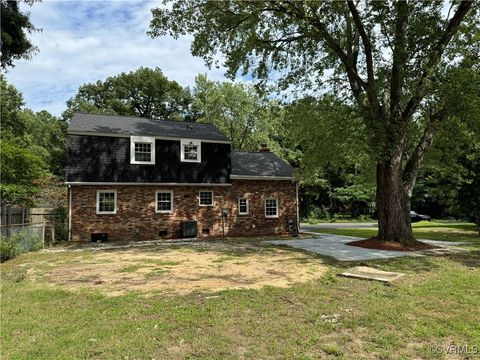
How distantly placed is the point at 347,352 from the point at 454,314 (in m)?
2.59

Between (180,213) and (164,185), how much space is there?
1662 millimetres

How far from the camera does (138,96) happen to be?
1713 inches

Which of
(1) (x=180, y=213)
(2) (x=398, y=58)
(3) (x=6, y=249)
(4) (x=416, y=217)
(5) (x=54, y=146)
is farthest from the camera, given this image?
(5) (x=54, y=146)

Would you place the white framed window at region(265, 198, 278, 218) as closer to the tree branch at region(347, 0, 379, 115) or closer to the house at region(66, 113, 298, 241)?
the house at region(66, 113, 298, 241)

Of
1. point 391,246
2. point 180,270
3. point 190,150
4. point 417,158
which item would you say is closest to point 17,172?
point 190,150

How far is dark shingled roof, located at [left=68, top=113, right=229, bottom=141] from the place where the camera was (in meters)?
18.1

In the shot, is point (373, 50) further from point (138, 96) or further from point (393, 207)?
point (138, 96)

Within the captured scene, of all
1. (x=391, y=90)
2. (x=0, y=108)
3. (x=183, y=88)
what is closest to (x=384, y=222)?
(x=391, y=90)

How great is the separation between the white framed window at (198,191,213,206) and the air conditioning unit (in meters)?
1.26

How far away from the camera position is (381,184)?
1524 centimetres

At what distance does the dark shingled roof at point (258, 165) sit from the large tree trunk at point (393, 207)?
738 centimetres

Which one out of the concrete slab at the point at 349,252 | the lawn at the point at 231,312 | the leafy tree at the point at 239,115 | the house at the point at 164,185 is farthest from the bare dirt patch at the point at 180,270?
the leafy tree at the point at 239,115

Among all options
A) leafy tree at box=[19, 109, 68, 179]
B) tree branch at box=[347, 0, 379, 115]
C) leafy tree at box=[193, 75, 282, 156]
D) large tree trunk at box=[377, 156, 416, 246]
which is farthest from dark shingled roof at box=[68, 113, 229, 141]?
leafy tree at box=[19, 109, 68, 179]

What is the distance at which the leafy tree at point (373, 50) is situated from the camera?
13.6 metres
